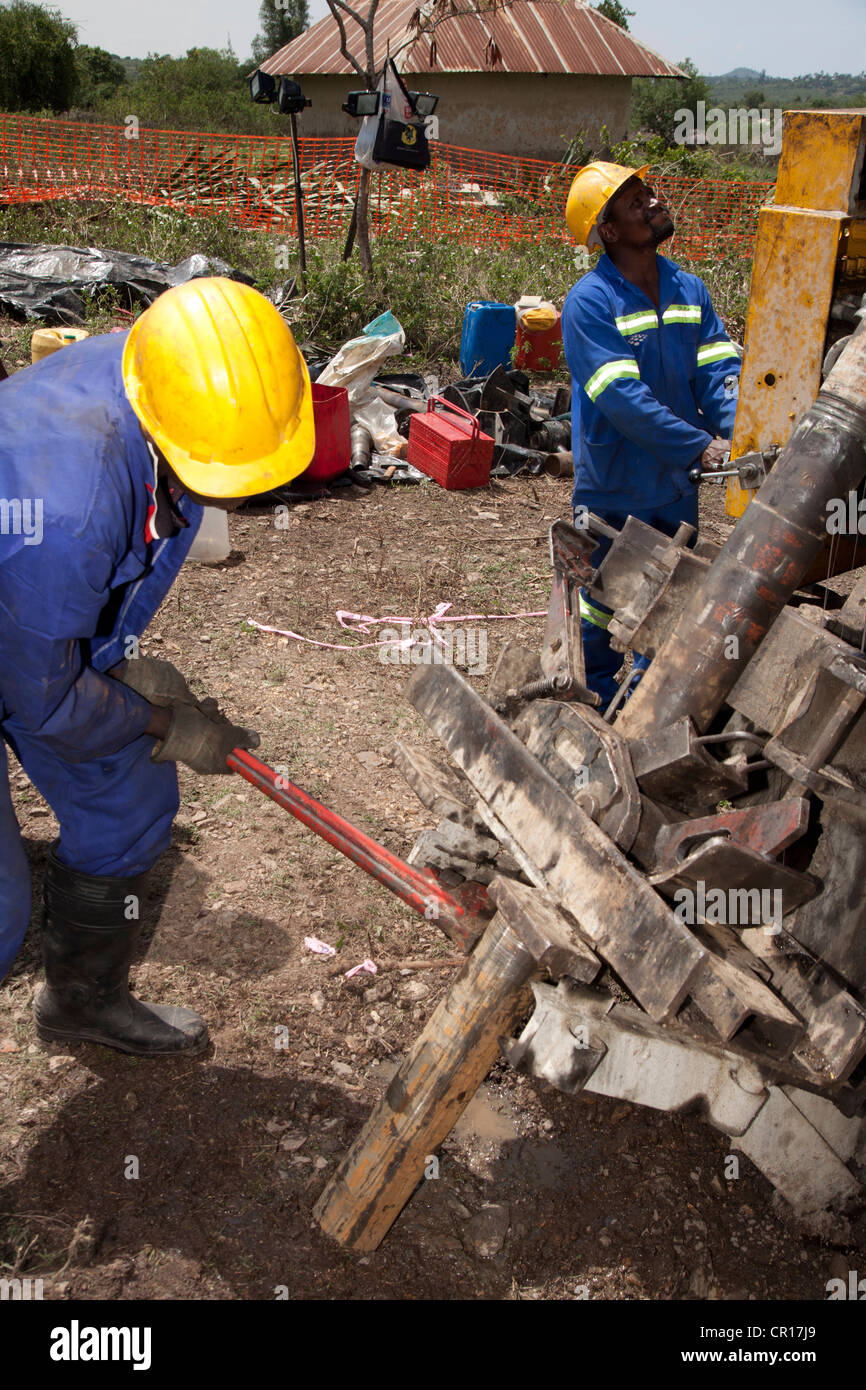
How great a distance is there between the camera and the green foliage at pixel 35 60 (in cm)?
2734

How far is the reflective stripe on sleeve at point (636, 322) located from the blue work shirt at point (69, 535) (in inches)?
76.7

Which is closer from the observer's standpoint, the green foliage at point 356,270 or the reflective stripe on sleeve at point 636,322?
the reflective stripe on sleeve at point 636,322

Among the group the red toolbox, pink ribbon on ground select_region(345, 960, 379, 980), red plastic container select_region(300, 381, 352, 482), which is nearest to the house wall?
the red toolbox

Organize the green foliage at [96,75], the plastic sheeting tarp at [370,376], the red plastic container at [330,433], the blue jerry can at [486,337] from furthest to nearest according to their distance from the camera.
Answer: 1. the green foliage at [96,75]
2. the blue jerry can at [486,337]
3. the plastic sheeting tarp at [370,376]
4. the red plastic container at [330,433]

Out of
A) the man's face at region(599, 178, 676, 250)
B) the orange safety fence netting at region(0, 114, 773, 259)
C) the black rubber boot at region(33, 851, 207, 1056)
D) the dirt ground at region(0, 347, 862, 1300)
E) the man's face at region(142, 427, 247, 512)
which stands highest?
the orange safety fence netting at region(0, 114, 773, 259)

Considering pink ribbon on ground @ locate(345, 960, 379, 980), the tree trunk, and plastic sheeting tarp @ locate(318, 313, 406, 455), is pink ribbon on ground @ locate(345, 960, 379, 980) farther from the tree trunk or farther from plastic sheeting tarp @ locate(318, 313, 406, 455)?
the tree trunk

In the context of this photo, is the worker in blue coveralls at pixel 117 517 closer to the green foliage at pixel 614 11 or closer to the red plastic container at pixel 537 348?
the red plastic container at pixel 537 348

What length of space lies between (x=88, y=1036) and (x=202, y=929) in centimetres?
51

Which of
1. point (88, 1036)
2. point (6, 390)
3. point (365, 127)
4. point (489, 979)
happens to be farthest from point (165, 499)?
point (365, 127)

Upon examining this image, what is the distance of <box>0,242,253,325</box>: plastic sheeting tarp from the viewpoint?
26.2 ft

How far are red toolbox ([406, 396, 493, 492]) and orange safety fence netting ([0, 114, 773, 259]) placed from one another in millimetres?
4522

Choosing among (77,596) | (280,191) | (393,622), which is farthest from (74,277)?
(77,596)

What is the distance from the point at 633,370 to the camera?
335 cm

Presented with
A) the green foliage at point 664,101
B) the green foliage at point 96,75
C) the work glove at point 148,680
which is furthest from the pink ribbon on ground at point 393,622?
the green foliage at point 664,101
